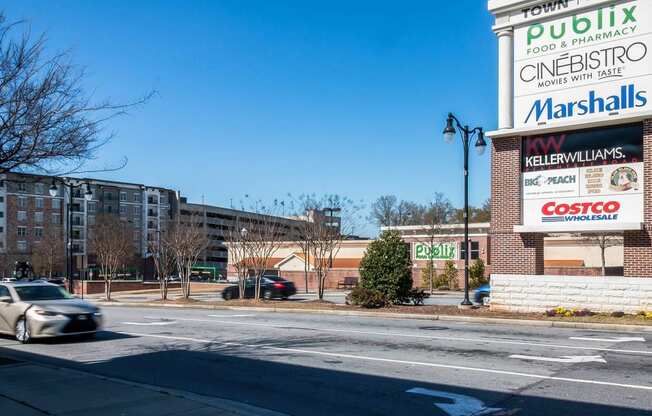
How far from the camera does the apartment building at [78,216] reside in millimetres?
96169

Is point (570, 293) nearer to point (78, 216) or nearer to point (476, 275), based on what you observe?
point (476, 275)

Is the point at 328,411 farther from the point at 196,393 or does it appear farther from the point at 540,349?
the point at 540,349

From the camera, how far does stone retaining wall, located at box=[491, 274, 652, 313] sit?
18812mm

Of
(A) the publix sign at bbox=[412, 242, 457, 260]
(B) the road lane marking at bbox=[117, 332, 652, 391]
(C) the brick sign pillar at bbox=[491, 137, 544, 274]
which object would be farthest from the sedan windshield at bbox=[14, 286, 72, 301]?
(A) the publix sign at bbox=[412, 242, 457, 260]

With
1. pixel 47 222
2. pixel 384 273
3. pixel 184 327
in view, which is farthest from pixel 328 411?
pixel 47 222

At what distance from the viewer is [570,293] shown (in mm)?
20047

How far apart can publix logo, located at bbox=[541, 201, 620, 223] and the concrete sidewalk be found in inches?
596

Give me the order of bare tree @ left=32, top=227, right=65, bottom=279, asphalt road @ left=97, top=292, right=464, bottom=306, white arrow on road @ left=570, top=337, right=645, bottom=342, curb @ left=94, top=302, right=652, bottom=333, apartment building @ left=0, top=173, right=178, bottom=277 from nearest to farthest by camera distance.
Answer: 1. white arrow on road @ left=570, top=337, right=645, bottom=342
2. curb @ left=94, top=302, right=652, bottom=333
3. asphalt road @ left=97, top=292, right=464, bottom=306
4. bare tree @ left=32, top=227, right=65, bottom=279
5. apartment building @ left=0, top=173, right=178, bottom=277

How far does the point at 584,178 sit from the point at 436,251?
1360 inches

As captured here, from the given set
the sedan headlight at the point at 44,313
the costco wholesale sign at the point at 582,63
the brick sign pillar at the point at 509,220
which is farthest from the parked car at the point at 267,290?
the sedan headlight at the point at 44,313

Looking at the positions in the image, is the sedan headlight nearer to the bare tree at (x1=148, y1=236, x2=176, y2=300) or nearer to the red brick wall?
the bare tree at (x1=148, y1=236, x2=176, y2=300)

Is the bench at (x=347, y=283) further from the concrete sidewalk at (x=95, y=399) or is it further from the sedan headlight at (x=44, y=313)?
the concrete sidewalk at (x=95, y=399)

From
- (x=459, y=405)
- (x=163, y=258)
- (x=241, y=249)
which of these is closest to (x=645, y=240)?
(x=459, y=405)

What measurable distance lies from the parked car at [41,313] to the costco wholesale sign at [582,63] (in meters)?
14.7
